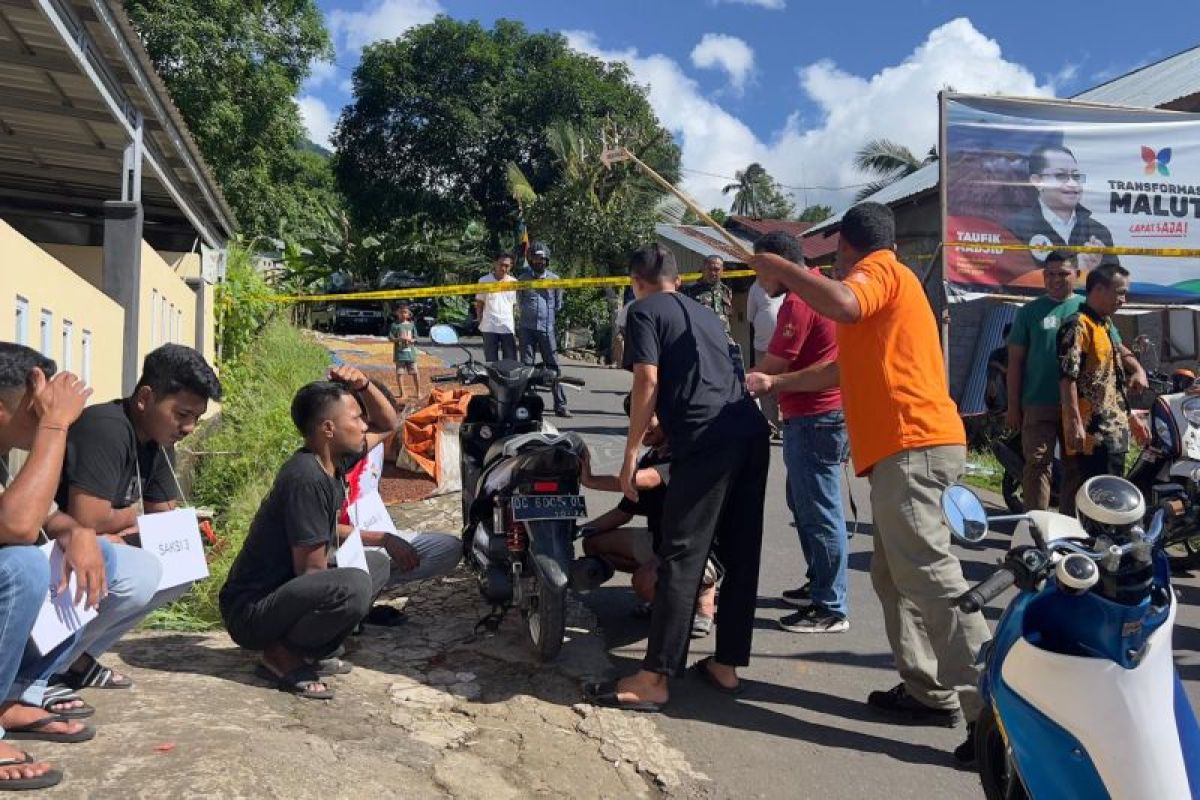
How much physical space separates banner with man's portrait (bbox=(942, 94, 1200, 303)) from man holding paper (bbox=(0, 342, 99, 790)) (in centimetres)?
880

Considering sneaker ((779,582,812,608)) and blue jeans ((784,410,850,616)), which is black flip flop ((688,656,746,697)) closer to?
blue jeans ((784,410,850,616))

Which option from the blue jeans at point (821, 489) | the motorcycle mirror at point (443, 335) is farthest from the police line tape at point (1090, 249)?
the motorcycle mirror at point (443, 335)

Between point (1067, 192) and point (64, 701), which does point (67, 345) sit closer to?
point (64, 701)

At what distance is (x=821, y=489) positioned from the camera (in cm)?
475

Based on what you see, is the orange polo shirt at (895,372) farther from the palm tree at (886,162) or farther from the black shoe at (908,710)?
the palm tree at (886,162)

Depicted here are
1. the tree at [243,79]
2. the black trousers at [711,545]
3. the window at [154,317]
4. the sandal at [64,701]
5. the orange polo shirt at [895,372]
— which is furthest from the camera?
the tree at [243,79]

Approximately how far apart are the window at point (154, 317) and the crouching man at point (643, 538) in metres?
5.47

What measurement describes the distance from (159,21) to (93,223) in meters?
12.7

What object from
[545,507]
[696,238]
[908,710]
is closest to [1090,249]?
[908,710]

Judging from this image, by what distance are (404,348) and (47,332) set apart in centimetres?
687

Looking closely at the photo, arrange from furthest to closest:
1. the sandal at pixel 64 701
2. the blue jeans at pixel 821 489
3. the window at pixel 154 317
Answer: the window at pixel 154 317
the blue jeans at pixel 821 489
the sandal at pixel 64 701

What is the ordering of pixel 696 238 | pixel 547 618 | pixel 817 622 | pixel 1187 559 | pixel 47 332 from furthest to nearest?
pixel 696 238
pixel 1187 559
pixel 47 332
pixel 817 622
pixel 547 618

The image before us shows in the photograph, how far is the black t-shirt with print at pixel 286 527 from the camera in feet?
12.3

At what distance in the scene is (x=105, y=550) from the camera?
336 cm
